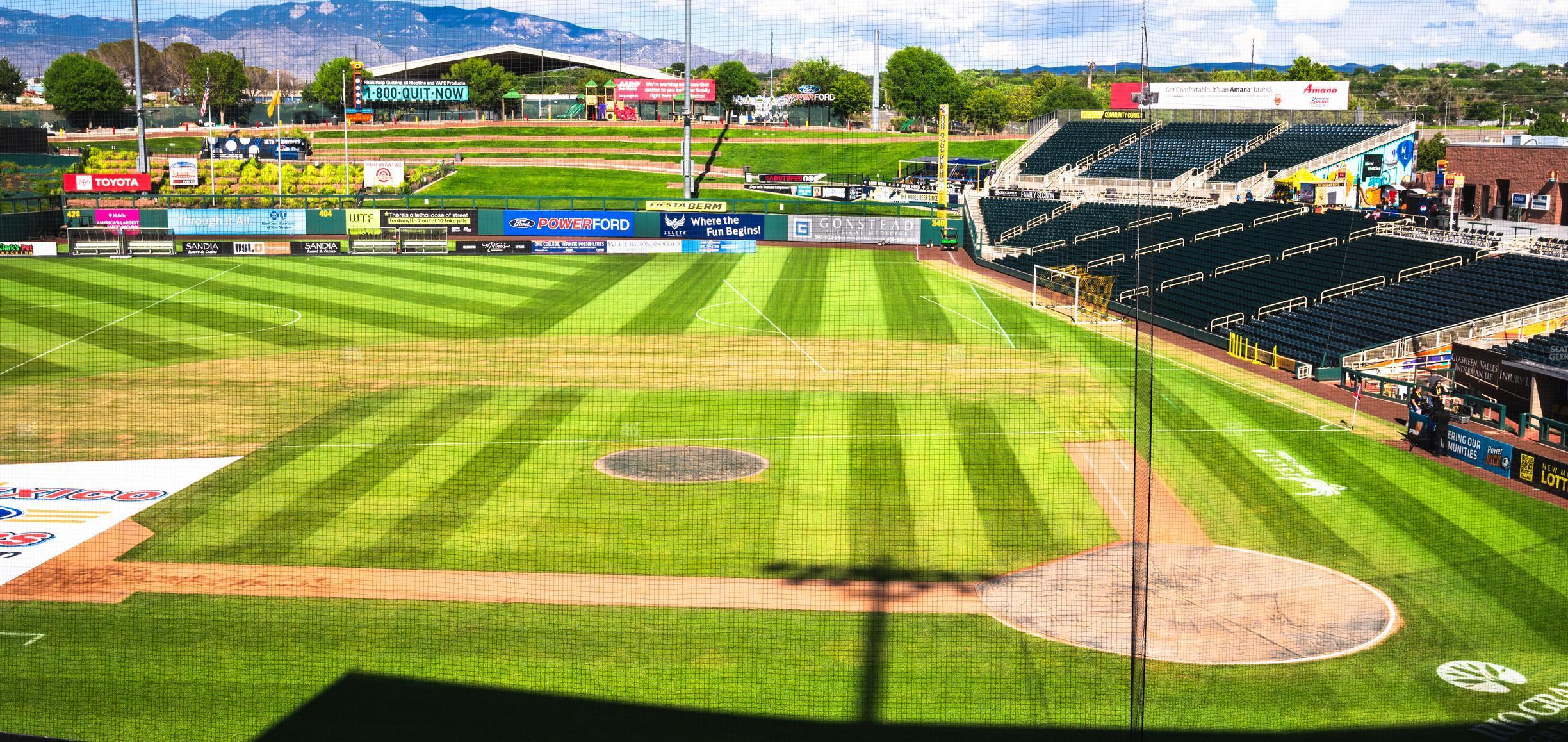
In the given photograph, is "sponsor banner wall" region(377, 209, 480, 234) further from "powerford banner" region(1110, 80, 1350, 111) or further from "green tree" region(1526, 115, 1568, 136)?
"green tree" region(1526, 115, 1568, 136)

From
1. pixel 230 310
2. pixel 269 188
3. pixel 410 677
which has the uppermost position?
pixel 269 188

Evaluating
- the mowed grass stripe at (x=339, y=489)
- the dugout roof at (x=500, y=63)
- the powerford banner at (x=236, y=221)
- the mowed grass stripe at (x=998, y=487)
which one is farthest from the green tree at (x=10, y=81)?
the mowed grass stripe at (x=998, y=487)

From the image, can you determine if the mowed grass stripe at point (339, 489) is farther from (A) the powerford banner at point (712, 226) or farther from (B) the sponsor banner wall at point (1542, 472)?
(A) the powerford banner at point (712, 226)

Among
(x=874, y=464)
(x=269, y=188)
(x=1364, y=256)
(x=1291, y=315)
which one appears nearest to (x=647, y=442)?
(x=874, y=464)

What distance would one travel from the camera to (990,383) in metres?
27.0

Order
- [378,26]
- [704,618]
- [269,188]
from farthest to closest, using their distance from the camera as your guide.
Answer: [269,188] < [378,26] < [704,618]

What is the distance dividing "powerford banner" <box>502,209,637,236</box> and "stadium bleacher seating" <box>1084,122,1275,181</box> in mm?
23283

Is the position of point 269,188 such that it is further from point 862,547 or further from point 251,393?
point 862,547

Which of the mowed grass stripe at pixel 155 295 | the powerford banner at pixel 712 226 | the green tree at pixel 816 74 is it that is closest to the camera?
the mowed grass stripe at pixel 155 295

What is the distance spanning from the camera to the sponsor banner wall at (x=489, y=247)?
50.0 m

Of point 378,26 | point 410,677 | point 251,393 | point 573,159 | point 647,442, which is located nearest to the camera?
point 410,677

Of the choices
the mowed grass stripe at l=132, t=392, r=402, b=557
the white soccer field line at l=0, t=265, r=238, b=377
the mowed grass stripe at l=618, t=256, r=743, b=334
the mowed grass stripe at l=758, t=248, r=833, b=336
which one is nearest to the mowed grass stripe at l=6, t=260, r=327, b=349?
the white soccer field line at l=0, t=265, r=238, b=377

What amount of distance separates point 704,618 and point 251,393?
15.5 m

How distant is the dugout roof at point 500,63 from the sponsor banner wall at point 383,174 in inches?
656
